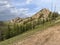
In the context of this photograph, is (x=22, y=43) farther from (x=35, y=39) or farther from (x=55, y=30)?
(x=55, y=30)

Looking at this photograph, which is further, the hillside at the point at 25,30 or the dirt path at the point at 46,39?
Answer: the hillside at the point at 25,30

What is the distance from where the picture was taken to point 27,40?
37469 millimetres

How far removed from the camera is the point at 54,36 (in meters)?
35.8

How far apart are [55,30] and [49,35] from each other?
1864 millimetres

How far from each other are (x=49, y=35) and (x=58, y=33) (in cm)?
180

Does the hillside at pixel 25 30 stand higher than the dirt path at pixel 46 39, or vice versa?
the dirt path at pixel 46 39

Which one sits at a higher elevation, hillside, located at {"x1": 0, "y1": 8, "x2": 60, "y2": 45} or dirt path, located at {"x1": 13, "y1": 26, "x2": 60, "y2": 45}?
dirt path, located at {"x1": 13, "y1": 26, "x2": 60, "y2": 45}

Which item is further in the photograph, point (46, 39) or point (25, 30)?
point (25, 30)

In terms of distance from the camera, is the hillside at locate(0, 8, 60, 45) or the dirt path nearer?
the dirt path

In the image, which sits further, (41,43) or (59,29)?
(59,29)

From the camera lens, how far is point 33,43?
35.5 meters

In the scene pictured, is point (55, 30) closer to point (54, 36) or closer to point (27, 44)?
point (54, 36)

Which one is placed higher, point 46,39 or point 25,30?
point 46,39

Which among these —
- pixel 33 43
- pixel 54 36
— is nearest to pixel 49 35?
pixel 54 36
